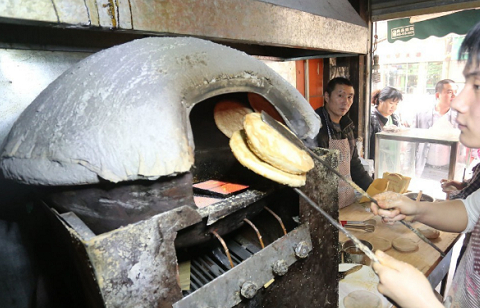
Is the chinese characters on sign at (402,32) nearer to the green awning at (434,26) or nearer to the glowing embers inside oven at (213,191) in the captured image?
the green awning at (434,26)

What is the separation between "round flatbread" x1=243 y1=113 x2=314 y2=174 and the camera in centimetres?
126

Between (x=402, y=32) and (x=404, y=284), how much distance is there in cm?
544

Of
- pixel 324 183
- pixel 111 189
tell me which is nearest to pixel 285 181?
pixel 324 183

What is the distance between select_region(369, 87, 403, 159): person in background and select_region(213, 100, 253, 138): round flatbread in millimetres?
4166

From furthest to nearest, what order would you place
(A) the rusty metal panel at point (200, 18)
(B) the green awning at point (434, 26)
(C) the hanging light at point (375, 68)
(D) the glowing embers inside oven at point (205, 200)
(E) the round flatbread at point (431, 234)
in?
(C) the hanging light at point (375, 68) → (B) the green awning at point (434, 26) → (E) the round flatbread at point (431, 234) → (D) the glowing embers inside oven at point (205, 200) → (A) the rusty metal panel at point (200, 18)

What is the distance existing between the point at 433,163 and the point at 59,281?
634 centimetres

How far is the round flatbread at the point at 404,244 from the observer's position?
2.62m

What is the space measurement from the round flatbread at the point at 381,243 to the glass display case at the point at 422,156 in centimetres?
280

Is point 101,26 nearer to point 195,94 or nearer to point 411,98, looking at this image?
point 195,94

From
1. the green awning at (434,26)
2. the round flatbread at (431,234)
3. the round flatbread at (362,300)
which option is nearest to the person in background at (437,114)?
the green awning at (434,26)

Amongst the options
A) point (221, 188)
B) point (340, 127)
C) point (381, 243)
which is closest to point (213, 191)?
point (221, 188)

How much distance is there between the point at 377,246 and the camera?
2686 millimetres

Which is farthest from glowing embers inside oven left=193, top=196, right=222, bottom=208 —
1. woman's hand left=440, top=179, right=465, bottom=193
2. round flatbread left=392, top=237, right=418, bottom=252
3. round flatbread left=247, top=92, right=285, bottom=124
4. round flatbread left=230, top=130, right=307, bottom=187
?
woman's hand left=440, top=179, right=465, bottom=193

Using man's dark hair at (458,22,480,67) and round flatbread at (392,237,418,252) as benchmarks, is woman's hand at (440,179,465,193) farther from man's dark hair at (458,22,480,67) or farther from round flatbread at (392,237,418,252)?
man's dark hair at (458,22,480,67)
